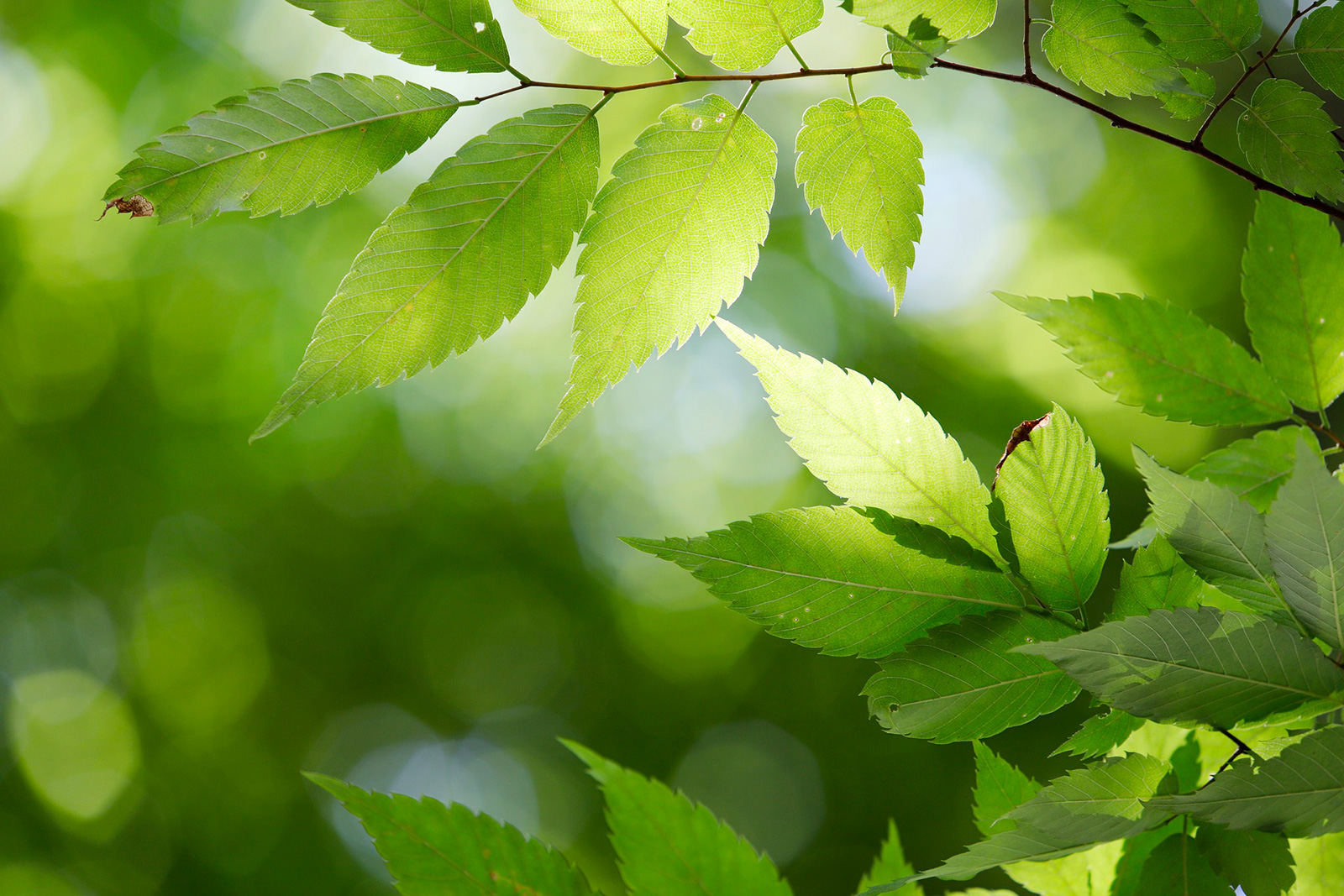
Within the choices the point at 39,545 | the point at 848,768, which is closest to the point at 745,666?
the point at 848,768

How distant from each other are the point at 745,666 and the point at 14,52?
511 cm

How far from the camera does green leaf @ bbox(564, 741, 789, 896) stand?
0.37 m

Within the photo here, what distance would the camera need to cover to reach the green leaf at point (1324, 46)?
0.34 m

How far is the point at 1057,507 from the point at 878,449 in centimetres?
7

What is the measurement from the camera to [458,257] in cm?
36

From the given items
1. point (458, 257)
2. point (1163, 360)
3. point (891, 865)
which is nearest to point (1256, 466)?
point (1163, 360)

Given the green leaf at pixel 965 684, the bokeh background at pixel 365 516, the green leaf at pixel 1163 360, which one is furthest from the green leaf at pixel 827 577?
the bokeh background at pixel 365 516

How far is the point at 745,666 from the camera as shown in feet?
14.9

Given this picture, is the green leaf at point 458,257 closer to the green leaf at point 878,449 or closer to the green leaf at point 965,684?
the green leaf at point 878,449

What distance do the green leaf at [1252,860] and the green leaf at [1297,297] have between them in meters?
0.21

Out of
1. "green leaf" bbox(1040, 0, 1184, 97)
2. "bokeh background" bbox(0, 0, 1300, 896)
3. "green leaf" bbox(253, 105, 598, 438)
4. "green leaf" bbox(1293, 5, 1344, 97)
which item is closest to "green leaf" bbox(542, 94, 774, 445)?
"green leaf" bbox(253, 105, 598, 438)

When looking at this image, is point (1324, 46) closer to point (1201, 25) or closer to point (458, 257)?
point (1201, 25)

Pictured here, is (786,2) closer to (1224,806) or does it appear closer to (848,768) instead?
(1224,806)

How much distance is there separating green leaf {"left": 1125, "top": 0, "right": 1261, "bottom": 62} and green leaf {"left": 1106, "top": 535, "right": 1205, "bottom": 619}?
215mm
